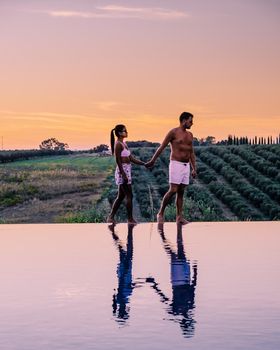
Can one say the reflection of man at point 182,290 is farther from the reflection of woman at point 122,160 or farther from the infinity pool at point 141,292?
the reflection of woman at point 122,160

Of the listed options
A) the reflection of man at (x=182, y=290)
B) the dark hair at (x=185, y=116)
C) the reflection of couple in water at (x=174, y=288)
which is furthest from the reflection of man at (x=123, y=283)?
the dark hair at (x=185, y=116)

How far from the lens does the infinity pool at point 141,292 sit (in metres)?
5.71

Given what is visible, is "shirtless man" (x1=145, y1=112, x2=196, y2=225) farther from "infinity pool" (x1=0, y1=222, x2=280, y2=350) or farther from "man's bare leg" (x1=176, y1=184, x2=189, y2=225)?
"infinity pool" (x1=0, y1=222, x2=280, y2=350)

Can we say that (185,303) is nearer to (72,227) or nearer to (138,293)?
(138,293)

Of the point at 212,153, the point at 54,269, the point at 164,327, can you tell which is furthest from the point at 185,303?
the point at 212,153

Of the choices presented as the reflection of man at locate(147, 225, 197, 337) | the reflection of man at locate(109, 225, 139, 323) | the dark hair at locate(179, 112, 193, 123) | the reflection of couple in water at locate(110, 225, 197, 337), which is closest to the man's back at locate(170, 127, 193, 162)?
the dark hair at locate(179, 112, 193, 123)

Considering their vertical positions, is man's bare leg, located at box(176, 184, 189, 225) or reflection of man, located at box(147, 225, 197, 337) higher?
man's bare leg, located at box(176, 184, 189, 225)

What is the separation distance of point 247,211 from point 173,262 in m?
25.1

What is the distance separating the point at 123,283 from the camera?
26.6ft

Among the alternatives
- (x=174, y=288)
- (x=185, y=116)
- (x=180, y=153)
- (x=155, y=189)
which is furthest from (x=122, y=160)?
(x=155, y=189)

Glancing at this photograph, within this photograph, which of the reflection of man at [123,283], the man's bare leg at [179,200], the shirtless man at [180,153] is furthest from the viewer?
the man's bare leg at [179,200]

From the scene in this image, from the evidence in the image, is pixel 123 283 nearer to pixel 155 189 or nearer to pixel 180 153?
pixel 180 153

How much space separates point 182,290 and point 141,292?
0.33 meters

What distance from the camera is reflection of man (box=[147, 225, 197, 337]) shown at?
6234 millimetres
